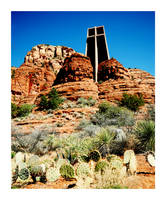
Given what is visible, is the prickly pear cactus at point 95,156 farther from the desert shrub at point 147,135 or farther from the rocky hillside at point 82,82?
the rocky hillside at point 82,82

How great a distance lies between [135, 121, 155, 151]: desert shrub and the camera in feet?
15.8

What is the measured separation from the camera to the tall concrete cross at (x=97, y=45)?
26.5 meters

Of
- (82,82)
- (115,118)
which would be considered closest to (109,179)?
(115,118)

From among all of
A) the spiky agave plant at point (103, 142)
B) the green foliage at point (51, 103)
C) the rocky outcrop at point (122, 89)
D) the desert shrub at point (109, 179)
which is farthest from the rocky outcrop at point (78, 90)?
the desert shrub at point (109, 179)

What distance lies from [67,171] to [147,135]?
2.72 meters

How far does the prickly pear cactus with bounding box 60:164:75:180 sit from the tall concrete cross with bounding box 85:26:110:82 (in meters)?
23.9

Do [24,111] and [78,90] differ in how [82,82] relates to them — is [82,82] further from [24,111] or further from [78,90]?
[24,111]

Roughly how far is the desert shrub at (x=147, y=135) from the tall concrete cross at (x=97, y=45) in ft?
72.6

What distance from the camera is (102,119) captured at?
408 inches

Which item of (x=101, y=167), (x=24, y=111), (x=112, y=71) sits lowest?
(x=101, y=167)

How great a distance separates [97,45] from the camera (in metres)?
27.6

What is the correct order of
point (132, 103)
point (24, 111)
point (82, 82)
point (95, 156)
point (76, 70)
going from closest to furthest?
point (95, 156)
point (132, 103)
point (24, 111)
point (82, 82)
point (76, 70)
